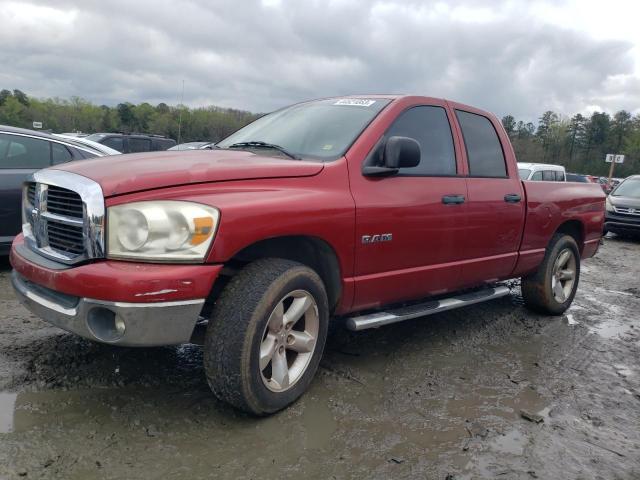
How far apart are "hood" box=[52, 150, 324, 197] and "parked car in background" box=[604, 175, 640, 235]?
1205 centimetres

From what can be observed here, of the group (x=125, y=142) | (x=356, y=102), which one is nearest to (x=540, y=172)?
(x=125, y=142)

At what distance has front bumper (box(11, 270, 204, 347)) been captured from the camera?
2.39 meters

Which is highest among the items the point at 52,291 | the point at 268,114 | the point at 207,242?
the point at 268,114

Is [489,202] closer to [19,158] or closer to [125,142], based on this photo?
Result: [19,158]

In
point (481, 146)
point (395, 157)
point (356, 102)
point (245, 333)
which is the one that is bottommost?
point (245, 333)

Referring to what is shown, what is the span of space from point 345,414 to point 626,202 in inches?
507

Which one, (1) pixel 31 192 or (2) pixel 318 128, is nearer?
(1) pixel 31 192

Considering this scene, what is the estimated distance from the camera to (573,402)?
334 centimetres

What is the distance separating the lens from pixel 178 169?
2.67 meters

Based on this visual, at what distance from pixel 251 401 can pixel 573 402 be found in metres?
2.05

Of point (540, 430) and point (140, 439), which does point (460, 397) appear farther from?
point (140, 439)

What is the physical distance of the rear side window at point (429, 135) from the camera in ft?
12.2

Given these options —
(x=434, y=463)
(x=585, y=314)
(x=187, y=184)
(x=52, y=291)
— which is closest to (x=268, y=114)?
(x=187, y=184)

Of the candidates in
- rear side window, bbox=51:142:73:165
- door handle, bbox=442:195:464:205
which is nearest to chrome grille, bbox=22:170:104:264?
door handle, bbox=442:195:464:205
